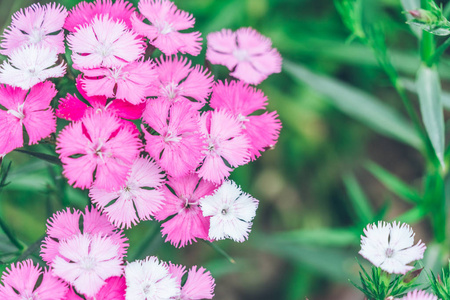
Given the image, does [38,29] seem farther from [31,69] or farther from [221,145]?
[221,145]

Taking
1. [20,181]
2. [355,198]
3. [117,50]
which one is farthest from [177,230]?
[355,198]

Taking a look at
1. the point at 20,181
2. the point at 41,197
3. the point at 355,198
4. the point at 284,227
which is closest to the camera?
the point at 20,181

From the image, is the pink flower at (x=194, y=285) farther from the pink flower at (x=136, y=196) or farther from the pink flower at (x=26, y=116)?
the pink flower at (x=26, y=116)

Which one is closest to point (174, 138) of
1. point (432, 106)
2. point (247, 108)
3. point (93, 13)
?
point (247, 108)

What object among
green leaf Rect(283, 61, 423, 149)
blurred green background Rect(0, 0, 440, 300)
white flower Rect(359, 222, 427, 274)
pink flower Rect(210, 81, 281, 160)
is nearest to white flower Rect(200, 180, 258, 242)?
pink flower Rect(210, 81, 281, 160)

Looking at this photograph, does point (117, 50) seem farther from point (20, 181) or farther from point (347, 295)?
point (347, 295)

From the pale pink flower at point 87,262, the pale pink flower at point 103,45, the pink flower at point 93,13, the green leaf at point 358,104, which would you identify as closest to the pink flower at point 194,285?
the pale pink flower at point 87,262
